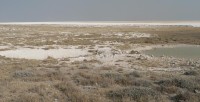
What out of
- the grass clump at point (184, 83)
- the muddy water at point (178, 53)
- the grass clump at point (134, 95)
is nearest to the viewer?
the grass clump at point (134, 95)

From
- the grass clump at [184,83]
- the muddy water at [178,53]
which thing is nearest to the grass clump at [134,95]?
the grass clump at [184,83]

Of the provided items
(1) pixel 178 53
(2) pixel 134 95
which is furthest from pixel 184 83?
(1) pixel 178 53

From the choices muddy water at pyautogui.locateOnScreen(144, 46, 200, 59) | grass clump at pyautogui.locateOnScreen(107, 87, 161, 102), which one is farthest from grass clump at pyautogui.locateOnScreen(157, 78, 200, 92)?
muddy water at pyautogui.locateOnScreen(144, 46, 200, 59)

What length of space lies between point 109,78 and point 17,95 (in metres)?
4.02

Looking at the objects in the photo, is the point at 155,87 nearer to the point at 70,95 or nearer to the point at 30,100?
the point at 70,95

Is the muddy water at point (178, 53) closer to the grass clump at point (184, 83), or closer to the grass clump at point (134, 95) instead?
the grass clump at point (184, 83)

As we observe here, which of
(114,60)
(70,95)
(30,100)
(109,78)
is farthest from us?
(114,60)

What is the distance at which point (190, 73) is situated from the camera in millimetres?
14711

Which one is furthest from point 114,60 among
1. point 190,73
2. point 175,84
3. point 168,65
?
point 175,84

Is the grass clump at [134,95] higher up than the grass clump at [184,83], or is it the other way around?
the grass clump at [134,95]

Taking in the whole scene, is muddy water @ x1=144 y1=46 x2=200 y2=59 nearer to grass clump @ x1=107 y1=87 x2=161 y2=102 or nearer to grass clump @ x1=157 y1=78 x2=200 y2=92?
grass clump @ x1=157 y1=78 x2=200 y2=92

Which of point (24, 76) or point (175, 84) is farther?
point (24, 76)

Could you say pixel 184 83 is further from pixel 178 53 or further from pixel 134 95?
pixel 178 53

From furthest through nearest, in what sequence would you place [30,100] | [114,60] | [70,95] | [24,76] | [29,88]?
[114,60]
[24,76]
[29,88]
[70,95]
[30,100]
